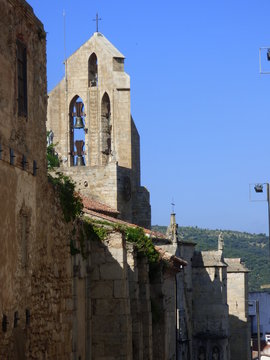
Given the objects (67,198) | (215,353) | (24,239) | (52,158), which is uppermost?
(52,158)

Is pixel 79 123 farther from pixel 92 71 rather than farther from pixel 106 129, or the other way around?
pixel 92 71

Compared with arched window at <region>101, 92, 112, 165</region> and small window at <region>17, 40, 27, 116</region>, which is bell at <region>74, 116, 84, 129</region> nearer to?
arched window at <region>101, 92, 112, 165</region>

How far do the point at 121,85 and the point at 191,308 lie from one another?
14354mm

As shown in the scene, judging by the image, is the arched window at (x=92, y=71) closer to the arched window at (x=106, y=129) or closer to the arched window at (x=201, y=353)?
the arched window at (x=106, y=129)

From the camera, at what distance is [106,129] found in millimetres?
70062

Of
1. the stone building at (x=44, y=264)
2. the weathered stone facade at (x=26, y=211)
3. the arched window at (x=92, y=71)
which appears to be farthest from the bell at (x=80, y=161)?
the weathered stone facade at (x=26, y=211)

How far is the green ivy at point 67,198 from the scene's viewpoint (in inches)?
881

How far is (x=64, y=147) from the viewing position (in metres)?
70.2

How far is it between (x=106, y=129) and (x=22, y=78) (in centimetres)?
5049

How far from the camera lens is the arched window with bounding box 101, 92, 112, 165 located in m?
69.5

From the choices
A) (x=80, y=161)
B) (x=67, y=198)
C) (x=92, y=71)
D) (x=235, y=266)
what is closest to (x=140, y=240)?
(x=67, y=198)

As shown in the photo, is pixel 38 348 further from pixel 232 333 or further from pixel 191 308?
pixel 232 333

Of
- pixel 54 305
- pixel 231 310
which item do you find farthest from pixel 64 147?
pixel 54 305

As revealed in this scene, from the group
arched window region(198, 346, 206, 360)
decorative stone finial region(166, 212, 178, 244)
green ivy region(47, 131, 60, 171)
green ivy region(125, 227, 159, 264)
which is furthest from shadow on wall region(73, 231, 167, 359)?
arched window region(198, 346, 206, 360)
